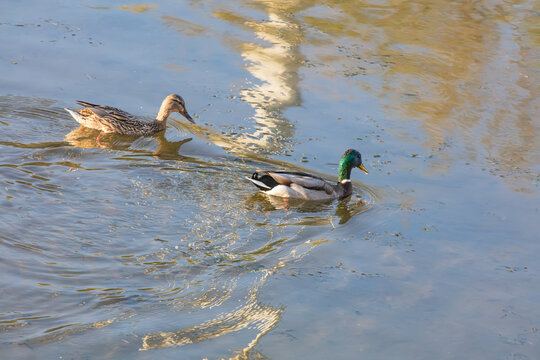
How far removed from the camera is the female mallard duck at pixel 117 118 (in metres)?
10.5

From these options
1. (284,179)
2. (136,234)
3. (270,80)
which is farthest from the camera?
(270,80)

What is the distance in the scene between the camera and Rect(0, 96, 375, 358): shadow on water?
6.30 meters

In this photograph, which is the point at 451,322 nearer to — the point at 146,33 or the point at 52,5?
the point at 146,33

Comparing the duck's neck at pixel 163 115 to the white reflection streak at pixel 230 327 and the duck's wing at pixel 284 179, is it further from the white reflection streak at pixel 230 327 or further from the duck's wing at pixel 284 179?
the white reflection streak at pixel 230 327

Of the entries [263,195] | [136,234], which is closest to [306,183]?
[263,195]

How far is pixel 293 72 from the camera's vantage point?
12.7 m

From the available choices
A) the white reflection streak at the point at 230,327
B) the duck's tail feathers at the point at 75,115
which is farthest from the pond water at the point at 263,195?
the duck's tail feathers at the point at 75,115

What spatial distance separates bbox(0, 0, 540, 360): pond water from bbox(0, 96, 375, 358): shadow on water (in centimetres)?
3

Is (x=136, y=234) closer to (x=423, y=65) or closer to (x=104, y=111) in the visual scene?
(x=104, y=111)

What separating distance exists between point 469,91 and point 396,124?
74.8 inches

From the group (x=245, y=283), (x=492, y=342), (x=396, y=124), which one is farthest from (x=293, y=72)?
(x=492, y=342)

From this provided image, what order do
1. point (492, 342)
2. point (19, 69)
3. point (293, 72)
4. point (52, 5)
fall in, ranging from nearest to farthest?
point (492, 342)
point (19, 69)
point (293, 72)
point (52, 5)

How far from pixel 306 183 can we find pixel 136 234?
2255 millimetres

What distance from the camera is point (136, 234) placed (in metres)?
7.84
